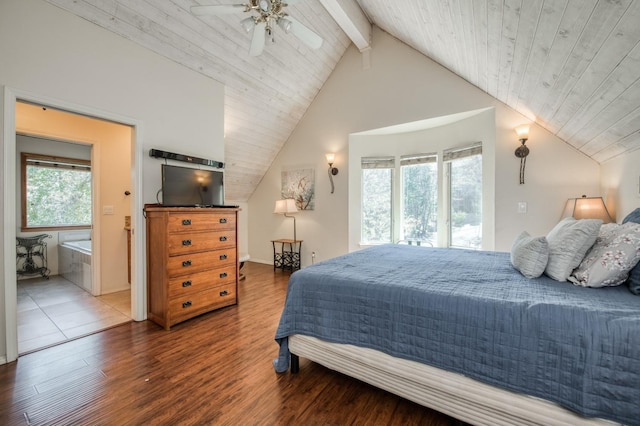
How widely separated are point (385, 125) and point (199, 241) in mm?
3113

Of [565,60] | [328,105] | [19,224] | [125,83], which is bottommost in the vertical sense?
[19,224]

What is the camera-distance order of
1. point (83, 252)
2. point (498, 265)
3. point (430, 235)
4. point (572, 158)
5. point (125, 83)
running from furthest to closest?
point (430, 235) → point (83, 252) → point (572, 158) → point (125, 83) → point (498, 265)

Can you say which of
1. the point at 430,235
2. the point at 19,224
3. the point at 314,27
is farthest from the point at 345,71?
the point at 19,224

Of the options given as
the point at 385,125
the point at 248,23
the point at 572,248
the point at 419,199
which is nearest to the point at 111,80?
the point at 248,23

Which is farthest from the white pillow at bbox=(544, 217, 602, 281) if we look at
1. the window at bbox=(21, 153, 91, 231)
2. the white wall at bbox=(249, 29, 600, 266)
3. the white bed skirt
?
the window at bbox=(21, 153, 91, 231)

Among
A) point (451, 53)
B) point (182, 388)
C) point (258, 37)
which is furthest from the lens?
point (451, 53)

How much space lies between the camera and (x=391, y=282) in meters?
1.52

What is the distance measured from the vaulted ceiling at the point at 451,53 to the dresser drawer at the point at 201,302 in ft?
8.13

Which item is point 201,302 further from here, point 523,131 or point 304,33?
point 523,131

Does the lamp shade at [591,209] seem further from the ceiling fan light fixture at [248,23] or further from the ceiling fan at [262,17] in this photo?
the ceiling fan light fixture at [248,23]

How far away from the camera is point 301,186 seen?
4996mm

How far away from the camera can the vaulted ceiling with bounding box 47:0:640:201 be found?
4.70ft

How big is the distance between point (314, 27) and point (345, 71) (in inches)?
37.2

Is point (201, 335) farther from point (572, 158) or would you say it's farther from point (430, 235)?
point (572, 158)
